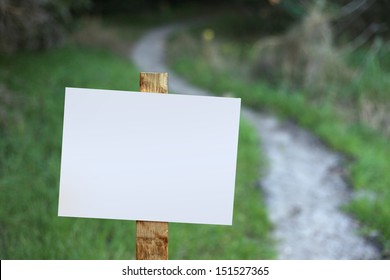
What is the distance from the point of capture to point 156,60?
13164 mm

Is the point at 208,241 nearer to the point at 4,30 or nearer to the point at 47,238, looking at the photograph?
the point at 47,238

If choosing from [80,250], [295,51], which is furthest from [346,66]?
[80,250]

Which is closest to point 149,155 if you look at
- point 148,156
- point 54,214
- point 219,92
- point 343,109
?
point 148,156

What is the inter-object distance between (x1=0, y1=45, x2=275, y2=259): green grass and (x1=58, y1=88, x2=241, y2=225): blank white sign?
5.36ft

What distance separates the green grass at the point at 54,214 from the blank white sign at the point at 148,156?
163 cm

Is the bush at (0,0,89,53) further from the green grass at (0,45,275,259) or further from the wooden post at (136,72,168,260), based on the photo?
the wooden post at (136,72,168,260)

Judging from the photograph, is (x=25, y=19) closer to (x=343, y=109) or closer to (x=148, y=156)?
(x=148, y=156)

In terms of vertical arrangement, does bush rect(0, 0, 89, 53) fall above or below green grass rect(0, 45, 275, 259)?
above

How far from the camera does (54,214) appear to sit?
3.87 metres

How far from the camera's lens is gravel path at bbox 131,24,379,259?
4.35m

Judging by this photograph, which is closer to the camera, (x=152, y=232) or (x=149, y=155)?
(x=149, y=155)

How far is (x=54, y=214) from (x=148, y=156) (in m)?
2.29

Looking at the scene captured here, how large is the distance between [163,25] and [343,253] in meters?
15.5

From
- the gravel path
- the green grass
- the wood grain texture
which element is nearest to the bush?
the green grass
